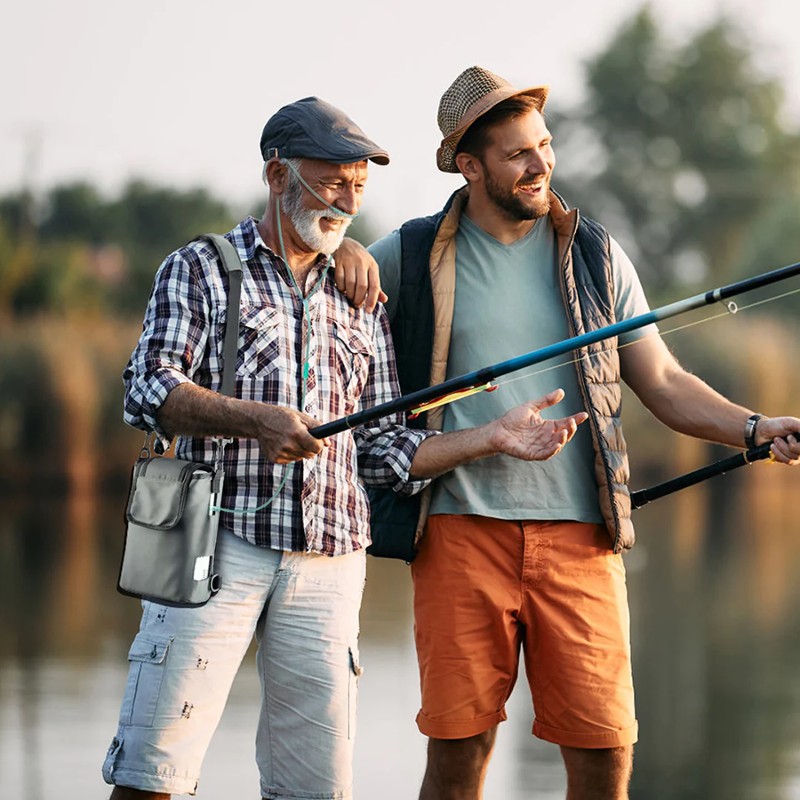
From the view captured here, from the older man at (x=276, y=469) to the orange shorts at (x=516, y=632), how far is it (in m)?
0.28

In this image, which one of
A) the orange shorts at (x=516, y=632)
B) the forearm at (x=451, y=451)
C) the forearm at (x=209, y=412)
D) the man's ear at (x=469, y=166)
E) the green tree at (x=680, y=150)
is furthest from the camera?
the green tree at (x=680, y=150)

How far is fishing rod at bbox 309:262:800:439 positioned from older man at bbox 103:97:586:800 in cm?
8

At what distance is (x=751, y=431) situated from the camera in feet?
11.5

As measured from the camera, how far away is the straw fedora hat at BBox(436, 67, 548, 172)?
353 cm

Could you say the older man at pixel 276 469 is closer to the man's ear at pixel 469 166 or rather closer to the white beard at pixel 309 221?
the white beard at pixel 309 221

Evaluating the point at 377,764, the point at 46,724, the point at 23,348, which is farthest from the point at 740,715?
the point at 23,348

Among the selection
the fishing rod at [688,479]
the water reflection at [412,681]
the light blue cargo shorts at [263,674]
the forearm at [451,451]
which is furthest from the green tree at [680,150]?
the light blue cargo shorts at [263,674]

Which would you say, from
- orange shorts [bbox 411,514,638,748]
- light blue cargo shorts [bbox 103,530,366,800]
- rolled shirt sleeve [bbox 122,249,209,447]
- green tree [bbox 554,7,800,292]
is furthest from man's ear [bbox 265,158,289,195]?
green tree [bbox 554,7,800,292]

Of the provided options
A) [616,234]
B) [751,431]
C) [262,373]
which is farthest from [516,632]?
[616,234]

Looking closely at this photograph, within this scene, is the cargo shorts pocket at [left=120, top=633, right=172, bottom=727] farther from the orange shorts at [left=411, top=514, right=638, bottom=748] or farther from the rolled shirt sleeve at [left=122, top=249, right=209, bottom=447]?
the orange shorts at [left=411, top=514, right=638, bottom=748]

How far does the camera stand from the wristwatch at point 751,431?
3516mm

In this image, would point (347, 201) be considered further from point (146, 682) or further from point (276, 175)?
point (146, 682)

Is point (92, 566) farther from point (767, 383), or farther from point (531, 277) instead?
point (767, 383)

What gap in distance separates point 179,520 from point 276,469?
0.67 feet
